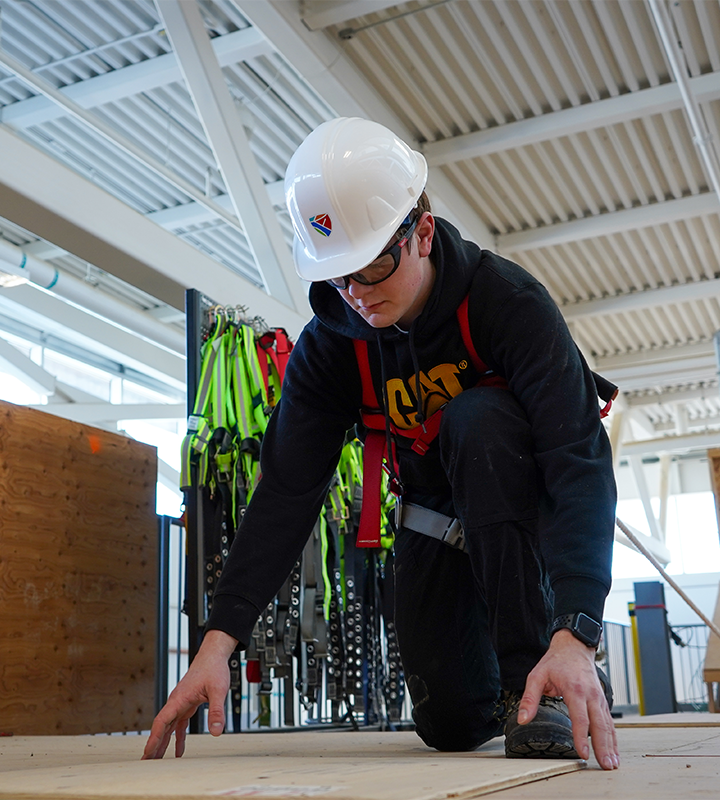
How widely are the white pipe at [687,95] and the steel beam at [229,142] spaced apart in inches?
104

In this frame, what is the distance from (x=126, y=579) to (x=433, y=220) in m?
2.95

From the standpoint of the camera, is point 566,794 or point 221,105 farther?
point 221,105

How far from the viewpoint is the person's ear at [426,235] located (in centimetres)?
202

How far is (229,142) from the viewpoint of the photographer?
5.60 m

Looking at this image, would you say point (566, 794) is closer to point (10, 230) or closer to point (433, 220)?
point (433, 220)

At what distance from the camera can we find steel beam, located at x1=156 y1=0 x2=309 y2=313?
5387 millimetres

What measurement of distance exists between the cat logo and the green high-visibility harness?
197 centimetres

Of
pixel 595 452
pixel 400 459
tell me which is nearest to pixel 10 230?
pixel 400 459

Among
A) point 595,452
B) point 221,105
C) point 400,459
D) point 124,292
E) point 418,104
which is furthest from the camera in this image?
point 124,292

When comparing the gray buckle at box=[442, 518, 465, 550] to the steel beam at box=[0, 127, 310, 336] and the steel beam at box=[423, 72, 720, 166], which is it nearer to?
the steel beam at box=[0, 127, 310, 336]

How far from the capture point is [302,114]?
24.5ft

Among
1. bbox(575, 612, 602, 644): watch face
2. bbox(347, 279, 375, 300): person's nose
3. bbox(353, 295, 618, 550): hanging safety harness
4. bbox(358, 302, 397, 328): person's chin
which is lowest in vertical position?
bbox(575, 612, 602, 644): watch face

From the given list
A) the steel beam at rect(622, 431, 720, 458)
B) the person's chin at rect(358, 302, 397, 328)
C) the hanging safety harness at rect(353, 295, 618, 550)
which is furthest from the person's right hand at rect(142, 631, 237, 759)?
the steel beam at rect(622, 431, 720, 458)

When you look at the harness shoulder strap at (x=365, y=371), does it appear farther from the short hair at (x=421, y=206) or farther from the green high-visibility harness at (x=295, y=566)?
the green high-visibility harness at (x=295, y=566)
